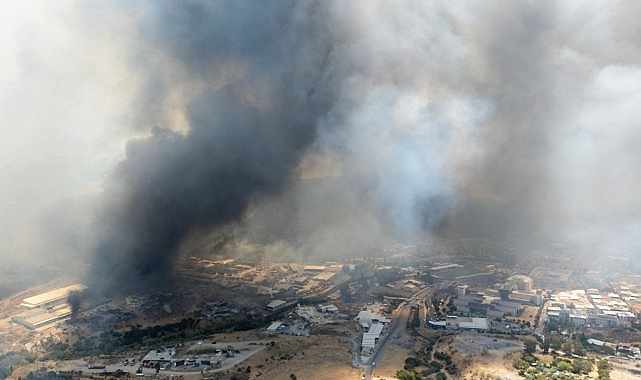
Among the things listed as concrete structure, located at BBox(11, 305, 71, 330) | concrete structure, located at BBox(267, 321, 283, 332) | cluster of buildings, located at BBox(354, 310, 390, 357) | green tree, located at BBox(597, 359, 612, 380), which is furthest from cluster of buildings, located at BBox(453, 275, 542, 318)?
concrete structure, located at BBox(11, 305, 71, 330)

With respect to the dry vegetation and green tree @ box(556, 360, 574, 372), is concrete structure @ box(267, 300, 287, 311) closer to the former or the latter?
the dry vegetation

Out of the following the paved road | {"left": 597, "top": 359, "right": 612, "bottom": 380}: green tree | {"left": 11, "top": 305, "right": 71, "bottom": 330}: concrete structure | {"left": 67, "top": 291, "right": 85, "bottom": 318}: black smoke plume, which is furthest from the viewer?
{"left": 67, "top": 291, "right": 85, "bottom": 318}: black smoke plume

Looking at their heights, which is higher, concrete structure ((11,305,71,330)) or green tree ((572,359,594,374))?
concrete structure ((11,305,71,330))

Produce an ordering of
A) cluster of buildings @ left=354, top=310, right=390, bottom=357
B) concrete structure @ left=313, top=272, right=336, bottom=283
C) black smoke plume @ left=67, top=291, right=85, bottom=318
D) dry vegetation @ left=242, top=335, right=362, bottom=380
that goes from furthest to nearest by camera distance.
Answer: concrete structure @ left=313, top=272, right=336, bottom=283 < black smoke plume @ left=67, top=291, right=85, bottom=318 < cluster of buildings @ left=354, top=310, right=390, bottom=357 < dry vegetation @ left=242, top=335, right=362, bottom=380

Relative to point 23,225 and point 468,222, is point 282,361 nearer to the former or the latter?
point 23,225

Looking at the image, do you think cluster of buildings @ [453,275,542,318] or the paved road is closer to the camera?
the paved road

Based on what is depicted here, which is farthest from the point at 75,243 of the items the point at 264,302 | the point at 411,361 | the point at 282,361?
the point at 411,361

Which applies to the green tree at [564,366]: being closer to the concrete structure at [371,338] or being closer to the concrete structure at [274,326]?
the concrete structure at [371,338]
